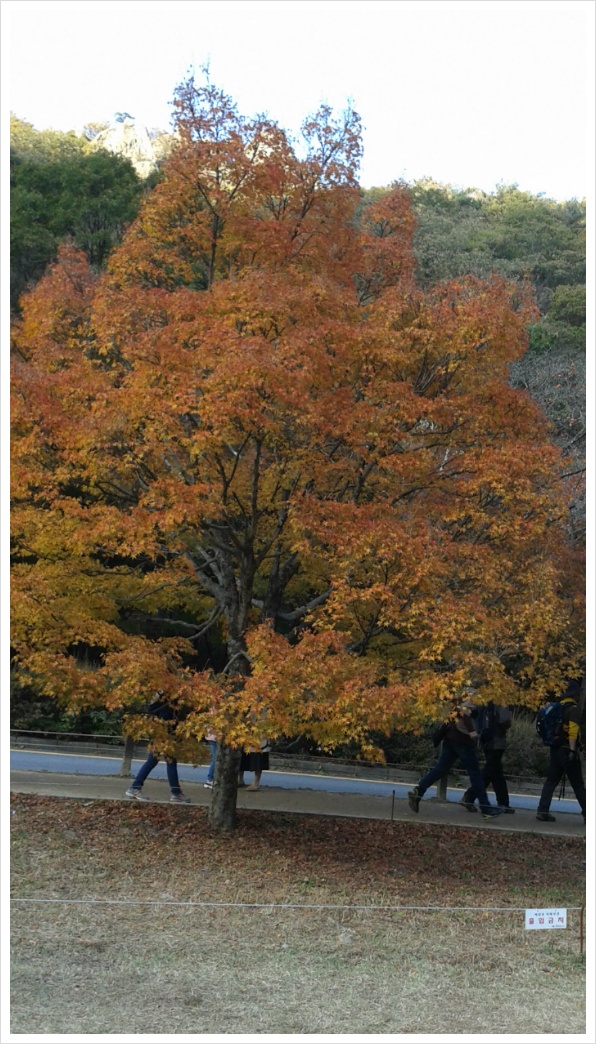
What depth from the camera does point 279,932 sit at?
26.6ft

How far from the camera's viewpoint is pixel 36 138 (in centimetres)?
4562

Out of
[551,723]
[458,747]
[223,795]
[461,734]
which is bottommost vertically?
[223,795]

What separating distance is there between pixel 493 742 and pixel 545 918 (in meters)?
6.50

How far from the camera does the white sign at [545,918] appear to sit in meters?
6.96

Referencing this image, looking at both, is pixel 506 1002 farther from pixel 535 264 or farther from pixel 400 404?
pixel 535 264

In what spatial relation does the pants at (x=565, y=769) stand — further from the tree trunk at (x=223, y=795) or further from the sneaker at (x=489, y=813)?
the tree trunk at (x=223, y=795)

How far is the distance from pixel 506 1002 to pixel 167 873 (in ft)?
12.4

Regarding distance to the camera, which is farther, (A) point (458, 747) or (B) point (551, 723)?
(B) point (551, 723)

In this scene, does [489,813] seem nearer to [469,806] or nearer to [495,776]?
[495,776]

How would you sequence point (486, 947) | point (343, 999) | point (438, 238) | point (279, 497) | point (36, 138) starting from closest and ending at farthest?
point (343, 999)
point (486, 947)
point (279, 497)
point (438, 238)
point (36, 138)

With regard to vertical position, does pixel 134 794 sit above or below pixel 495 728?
below

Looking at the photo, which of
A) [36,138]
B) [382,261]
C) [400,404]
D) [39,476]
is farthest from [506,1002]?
[36,138]

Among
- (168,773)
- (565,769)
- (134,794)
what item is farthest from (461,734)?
(134,794)

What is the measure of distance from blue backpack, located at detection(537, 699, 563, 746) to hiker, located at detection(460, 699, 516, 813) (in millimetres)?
647
